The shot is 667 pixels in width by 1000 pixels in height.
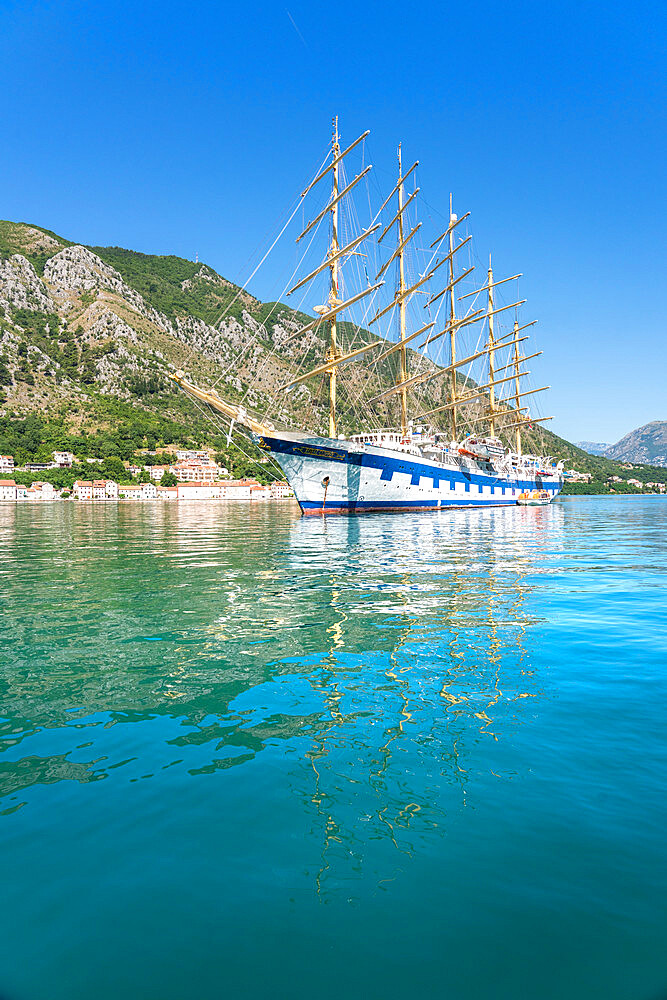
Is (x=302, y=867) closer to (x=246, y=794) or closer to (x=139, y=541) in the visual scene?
(x=246, y=794)

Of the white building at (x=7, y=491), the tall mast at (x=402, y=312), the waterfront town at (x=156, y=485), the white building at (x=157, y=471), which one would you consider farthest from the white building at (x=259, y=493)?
the tall mast at (x=402, y=312)

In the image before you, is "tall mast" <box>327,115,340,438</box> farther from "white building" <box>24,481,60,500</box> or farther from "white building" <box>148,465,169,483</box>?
"white building" <box>148,465,169,483</box>

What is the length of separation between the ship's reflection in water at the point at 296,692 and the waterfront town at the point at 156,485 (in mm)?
127998

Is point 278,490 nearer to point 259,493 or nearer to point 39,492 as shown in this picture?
point 259,493

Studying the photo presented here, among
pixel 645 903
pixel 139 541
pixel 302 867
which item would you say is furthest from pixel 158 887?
pixel 139 541

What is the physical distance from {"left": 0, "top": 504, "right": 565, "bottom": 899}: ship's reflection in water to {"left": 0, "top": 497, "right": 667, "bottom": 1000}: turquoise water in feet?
0.11

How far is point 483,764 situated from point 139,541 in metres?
26.9

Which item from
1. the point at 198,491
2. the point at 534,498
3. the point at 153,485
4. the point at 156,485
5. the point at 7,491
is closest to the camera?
the point at 534,498

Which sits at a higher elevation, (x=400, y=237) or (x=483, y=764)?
(x=400, y=237)

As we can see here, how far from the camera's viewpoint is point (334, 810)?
12.1 feet

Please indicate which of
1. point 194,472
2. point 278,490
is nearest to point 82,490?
point 194,472

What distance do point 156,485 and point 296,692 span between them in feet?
495

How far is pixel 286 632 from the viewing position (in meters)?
9.12

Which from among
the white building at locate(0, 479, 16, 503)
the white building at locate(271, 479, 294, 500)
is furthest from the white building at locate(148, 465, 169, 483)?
the white building at locate(0, 479, 16, 503)
